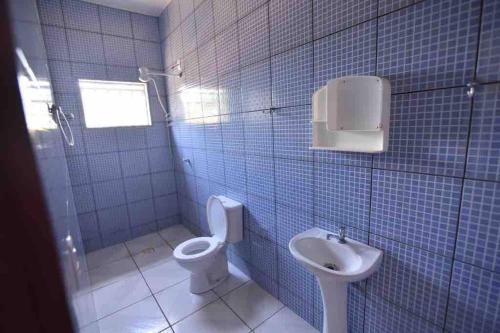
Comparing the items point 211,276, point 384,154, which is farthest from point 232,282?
point 384,154

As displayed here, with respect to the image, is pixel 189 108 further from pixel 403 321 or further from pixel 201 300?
pixel 403 321

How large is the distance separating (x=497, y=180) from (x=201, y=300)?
1.98m

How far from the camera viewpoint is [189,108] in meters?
2.63

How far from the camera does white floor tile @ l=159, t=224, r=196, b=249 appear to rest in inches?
115

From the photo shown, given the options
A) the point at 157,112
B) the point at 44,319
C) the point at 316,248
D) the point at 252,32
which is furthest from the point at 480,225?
the point at 157,112

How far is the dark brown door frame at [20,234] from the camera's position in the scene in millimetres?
274

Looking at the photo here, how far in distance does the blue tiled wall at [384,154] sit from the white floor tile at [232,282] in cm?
19

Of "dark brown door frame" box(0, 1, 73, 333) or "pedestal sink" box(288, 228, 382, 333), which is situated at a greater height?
"dark brown door frame" box(0, 1, 73, 333)

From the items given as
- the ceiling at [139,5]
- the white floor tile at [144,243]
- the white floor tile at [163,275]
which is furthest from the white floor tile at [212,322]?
the ceiling at [139,5]

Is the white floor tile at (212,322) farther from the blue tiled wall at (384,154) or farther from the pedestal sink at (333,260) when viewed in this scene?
the pedestal sink at (333,260)

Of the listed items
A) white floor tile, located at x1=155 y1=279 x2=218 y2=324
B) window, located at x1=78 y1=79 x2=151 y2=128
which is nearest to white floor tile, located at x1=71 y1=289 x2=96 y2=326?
white floor tile, located at x1=155 y1=279 x2=218 y2=324

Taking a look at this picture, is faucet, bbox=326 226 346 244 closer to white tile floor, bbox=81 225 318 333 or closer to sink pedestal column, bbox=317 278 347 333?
sink pedestal column, bbox=317 278 347 333

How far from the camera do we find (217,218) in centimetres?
218

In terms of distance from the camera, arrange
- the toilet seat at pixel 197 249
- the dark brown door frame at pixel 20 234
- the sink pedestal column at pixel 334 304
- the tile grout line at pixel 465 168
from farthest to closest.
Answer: the toilet seat at pixel 197 249
the sink pedestal column at pixel 334 304
the tile grout line at pixel 465 168
the dark brown door frame at pixel 20 234
